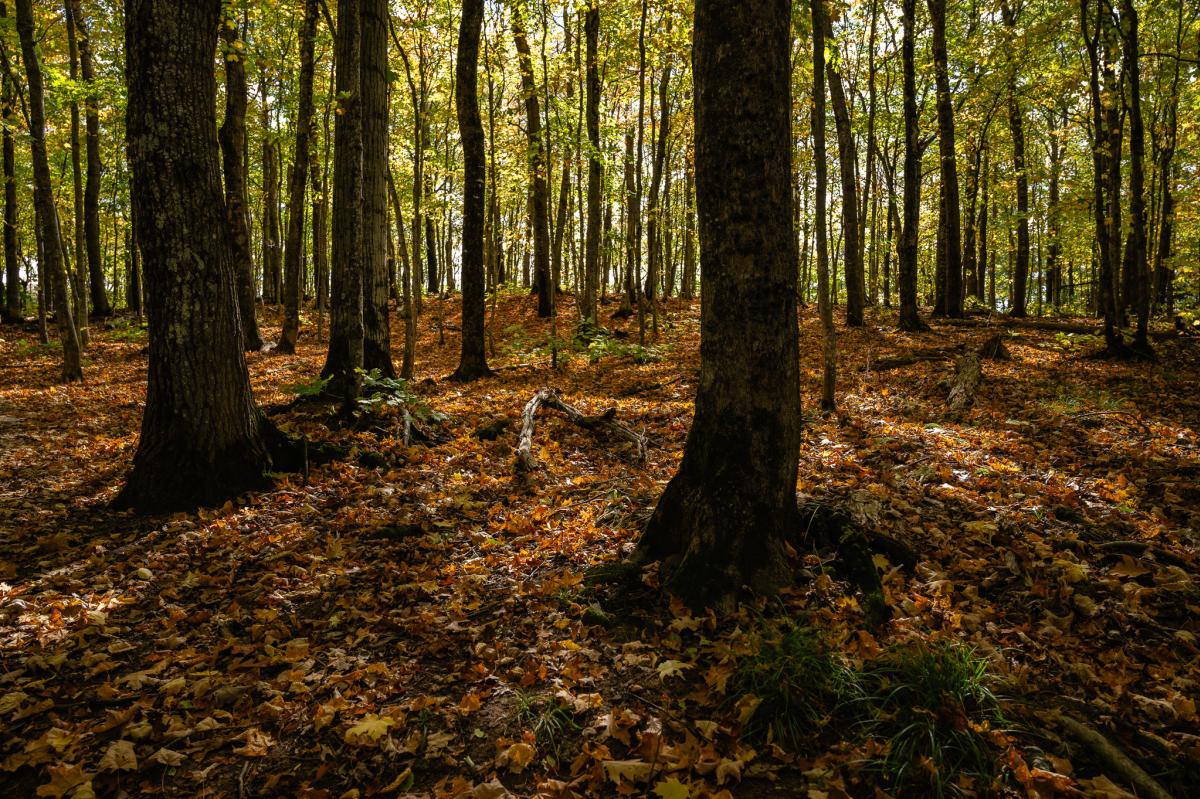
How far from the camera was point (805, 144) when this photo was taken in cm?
2781

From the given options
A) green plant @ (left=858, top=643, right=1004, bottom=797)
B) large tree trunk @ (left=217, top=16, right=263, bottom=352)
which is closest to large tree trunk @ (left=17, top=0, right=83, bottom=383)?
large tree trunk @ (left=217, top=16, right=263, bottom=352)

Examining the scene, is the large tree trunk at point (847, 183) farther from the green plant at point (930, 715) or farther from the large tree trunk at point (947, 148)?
the green plant at point (930, 715)

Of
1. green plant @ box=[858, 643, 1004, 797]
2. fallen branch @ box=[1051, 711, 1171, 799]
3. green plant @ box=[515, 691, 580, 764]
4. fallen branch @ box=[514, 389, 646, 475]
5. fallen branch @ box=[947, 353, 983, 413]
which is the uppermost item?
fallen branch @ box=[947, 353, 983, 413]

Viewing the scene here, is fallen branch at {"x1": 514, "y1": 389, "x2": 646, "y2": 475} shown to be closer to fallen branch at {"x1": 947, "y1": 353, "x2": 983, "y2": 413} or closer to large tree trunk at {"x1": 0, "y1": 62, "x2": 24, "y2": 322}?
fallen branch at {"x1": 947, "y1": 353, "x2": 983, "y2": 413}

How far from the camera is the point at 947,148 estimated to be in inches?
588

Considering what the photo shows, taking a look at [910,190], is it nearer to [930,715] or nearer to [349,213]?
[349,213]

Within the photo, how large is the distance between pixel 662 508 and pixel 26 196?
114 ft

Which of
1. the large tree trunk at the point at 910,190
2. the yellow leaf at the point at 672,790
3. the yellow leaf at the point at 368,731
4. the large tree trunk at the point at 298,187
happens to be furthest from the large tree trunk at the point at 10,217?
the large tree trunk at the point at 910,190

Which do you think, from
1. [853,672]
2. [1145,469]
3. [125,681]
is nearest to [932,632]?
[853,672]

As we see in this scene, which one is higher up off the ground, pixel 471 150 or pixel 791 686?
pixel 471 150

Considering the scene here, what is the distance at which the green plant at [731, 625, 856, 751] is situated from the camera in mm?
2850

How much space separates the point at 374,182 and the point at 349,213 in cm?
96

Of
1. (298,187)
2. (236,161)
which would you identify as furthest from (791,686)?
(298,187)

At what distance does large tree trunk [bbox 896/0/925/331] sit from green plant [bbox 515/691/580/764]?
48.2ft
